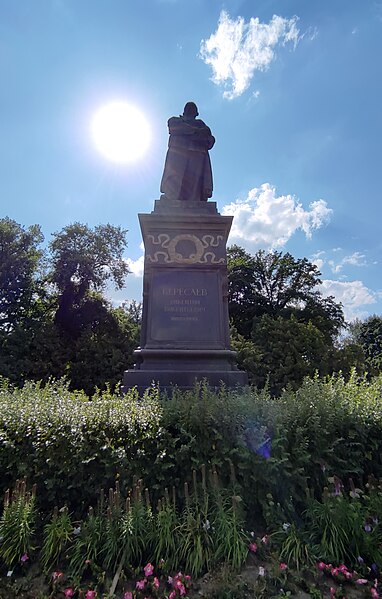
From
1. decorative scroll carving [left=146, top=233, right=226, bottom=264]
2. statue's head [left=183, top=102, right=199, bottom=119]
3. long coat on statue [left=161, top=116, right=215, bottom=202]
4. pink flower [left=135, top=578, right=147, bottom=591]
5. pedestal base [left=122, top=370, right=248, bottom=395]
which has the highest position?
statue's head [left=183, top=102, right=199, bottom=119]

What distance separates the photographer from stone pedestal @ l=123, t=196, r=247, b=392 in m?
6.37

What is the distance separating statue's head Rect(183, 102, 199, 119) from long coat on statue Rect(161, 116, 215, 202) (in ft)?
1.42

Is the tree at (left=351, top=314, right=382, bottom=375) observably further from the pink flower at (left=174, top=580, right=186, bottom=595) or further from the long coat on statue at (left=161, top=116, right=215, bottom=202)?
the pink flower at (left=174, top=580, right=186, bottom=595)

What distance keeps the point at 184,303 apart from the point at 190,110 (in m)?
5.13

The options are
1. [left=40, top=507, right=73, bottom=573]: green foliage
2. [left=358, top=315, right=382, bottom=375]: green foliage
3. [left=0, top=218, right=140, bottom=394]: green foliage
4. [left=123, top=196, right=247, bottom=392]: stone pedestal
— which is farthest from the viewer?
[left=358, top=315, right=382, bottom=375]: green foliage

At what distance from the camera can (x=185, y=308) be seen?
23.0 feet

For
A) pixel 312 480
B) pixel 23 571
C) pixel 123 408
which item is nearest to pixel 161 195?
pixel 123 408

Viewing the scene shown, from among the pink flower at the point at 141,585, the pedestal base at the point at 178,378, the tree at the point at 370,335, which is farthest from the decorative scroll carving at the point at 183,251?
the tree at the point at 370,335

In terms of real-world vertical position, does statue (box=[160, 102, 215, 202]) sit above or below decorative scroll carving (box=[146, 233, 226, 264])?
above

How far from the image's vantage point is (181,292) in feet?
23.2

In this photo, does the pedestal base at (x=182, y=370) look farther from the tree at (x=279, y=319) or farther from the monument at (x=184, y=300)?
the tree at (x=279, y=319)

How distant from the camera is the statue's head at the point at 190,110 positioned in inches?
353

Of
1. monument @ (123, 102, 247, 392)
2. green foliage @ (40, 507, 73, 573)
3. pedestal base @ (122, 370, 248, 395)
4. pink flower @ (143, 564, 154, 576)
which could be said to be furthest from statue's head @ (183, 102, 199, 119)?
pink flower @ (143, 564, 154, 576)

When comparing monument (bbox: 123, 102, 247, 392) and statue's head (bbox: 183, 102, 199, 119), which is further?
statue's head (bbox: 183, 102, 199, 119)
